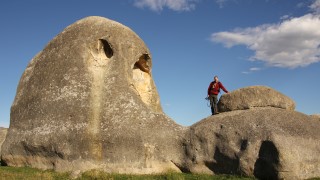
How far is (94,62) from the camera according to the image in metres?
18.0

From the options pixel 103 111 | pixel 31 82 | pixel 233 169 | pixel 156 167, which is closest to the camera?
pixel 233 169

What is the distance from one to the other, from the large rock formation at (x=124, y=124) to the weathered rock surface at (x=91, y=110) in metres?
0.04

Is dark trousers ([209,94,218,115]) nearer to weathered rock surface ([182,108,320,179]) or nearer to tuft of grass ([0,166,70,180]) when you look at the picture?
weathered rock surface ([182,108,320,179])

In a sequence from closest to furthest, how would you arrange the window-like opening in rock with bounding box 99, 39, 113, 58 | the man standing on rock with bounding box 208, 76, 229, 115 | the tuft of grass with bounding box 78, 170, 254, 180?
the tuft of grass with bounding box 78, 170, 254, 180, the man standing on rock with bounding box 208, 76, 229, 115, the window-like opening in rock with bounding box 99, 39, 113, 58

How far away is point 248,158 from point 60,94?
849 cm

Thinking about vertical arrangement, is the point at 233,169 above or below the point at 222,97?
below

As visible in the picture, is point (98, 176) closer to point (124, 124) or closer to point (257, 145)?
point (124, 124)

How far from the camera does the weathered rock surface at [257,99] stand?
15.6 meters

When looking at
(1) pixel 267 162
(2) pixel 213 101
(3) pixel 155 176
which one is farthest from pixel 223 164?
(2) pixel 213 101

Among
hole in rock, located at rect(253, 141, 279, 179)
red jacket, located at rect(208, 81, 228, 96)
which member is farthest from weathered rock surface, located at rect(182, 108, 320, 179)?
red jacket, located at rect(208, 81, 228, 96)

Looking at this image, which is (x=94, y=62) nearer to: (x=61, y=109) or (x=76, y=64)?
(x=76, y=64)

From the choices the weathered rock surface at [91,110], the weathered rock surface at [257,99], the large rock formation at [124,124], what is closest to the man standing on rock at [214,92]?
the large rock formation at [124,124]

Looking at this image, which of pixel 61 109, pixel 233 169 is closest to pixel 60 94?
pixel 61 109

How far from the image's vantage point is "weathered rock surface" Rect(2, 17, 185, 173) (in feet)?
52.0
